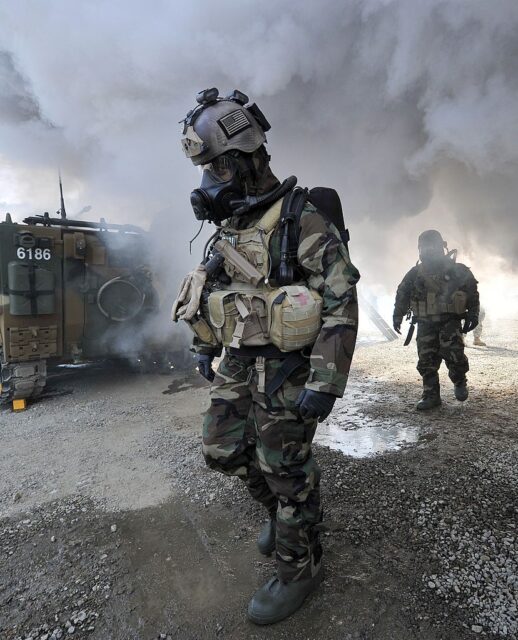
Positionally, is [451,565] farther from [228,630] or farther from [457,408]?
[457,408]

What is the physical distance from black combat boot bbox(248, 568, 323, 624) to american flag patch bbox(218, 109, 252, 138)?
80.1 inches

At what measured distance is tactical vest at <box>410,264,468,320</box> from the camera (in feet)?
14.6

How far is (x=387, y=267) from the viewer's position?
8.79 metres

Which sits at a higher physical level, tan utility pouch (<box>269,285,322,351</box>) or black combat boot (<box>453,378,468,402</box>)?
tan utility pouch (<box>269,285,322,351</box>)

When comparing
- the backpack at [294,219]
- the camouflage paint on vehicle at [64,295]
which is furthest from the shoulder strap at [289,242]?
the camouflage paint on vehicle at [64,295]

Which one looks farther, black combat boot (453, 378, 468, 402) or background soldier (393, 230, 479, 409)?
black combat boot (453, 378, 468, 402)

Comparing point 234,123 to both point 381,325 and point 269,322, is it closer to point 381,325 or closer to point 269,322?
point 269,322

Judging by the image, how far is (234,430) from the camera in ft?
6.73

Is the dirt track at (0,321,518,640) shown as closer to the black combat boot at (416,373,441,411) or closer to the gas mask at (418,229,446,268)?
the black combat boot at (416,373,441,411)

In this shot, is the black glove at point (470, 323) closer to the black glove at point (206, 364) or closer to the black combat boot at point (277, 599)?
the black glove at point (206, 364)

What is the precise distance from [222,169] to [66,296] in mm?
4544

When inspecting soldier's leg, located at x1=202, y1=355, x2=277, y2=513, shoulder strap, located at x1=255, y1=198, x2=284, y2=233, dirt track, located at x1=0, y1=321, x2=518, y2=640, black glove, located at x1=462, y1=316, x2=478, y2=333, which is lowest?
dirt track, located at x1=0, y1=321, x2=518, y2=640

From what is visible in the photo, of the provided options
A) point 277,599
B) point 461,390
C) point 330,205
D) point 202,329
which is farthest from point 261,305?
point 461,390

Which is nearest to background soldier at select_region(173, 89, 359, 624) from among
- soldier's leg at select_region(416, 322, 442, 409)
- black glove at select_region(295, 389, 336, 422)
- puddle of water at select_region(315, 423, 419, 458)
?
black glove at select_region(295, 389, 336, 422)
